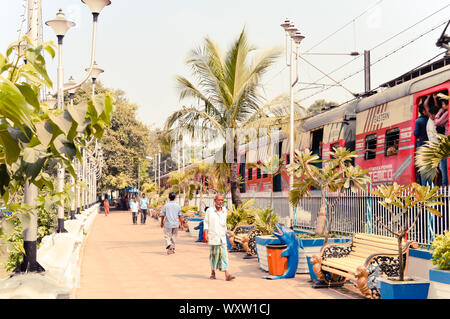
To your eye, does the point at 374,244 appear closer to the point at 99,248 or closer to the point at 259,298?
the point at 259,298

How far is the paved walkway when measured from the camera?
8.87m

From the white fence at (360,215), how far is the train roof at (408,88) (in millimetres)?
2767

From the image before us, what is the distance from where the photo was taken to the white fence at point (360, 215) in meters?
9.01

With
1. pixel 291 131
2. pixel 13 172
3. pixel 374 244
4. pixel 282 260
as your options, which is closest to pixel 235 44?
pixel 291 131

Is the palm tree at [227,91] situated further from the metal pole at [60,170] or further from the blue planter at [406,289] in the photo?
the blue planter at [406,289]

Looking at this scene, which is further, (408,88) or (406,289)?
(408,88)

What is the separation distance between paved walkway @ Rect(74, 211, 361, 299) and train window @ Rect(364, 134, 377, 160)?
4.41 metres

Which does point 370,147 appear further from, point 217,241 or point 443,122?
point 217,241

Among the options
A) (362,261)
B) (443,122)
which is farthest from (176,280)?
(443,122)

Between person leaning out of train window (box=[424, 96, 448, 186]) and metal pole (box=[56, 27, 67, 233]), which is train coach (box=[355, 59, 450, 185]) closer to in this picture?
person leaning out of train window (box=[424, 96, 448, 186])

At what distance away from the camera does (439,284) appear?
7.11 m

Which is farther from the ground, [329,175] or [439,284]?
[329,175]

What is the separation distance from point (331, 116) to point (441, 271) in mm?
10341

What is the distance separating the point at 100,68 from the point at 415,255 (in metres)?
15.3
